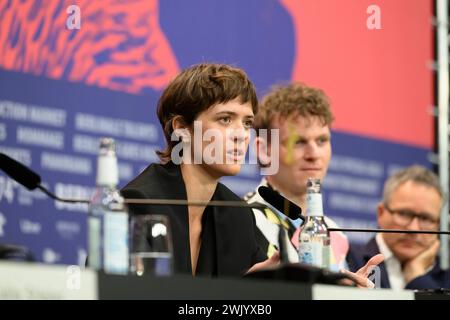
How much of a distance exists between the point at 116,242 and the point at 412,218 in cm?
269

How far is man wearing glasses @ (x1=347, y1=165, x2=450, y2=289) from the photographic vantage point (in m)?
4.54

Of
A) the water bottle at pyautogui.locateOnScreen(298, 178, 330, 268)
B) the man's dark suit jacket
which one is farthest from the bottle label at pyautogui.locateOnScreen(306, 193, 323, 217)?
the man's dark suit jacket

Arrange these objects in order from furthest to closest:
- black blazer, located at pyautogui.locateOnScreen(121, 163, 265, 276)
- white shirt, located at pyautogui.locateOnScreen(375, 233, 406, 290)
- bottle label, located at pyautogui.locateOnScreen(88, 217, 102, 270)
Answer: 1. white shirt, located at pyautogui.locateOnScreen(375, 233, 406, 290)
2. black blazer, located at pyautogui.locateOnScreen(121, 163, 265, 276)
3. bottle label, located at pyautogui.locateOnScreen(88, 217, 102, 270)

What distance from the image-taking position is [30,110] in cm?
361

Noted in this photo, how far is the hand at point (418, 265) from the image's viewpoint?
4.54 meters

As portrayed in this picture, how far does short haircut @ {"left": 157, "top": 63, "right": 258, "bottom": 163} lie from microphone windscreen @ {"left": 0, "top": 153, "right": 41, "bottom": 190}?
0.95 m

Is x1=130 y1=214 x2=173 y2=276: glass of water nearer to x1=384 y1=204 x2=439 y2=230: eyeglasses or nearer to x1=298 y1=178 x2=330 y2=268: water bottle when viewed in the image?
x1=298 y1=178 x2=330 y2=268: water bottle

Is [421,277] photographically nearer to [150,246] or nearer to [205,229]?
[205,229]

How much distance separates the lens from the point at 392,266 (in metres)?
4.58

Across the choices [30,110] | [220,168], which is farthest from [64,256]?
[220,168]

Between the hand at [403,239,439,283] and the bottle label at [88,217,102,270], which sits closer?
the bottle label at [88,217,102,270]

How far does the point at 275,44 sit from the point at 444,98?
1194mm

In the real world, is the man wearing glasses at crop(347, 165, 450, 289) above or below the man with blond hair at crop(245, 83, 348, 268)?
below

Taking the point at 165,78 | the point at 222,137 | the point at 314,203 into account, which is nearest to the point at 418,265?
the point at 165,78
